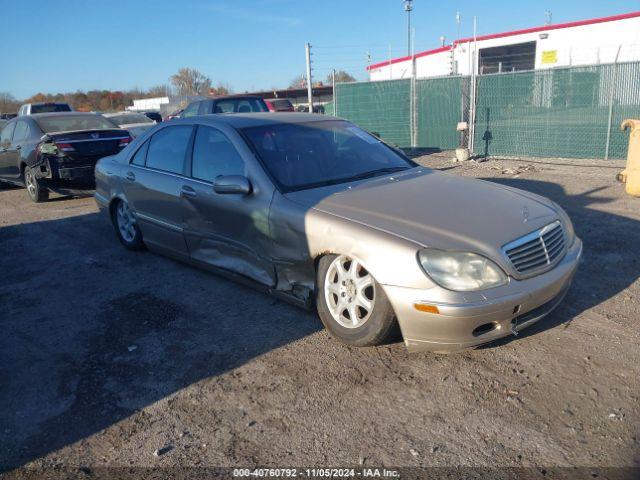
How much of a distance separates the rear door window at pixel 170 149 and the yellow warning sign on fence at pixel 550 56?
2458cm

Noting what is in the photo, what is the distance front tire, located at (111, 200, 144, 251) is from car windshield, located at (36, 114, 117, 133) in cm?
440

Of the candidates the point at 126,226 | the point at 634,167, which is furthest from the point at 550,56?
the point at 126,226

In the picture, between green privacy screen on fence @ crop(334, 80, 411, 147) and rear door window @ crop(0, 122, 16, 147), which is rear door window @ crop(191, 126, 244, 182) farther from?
green privacy screen on fence @ crop(334, 80, 411, 147)

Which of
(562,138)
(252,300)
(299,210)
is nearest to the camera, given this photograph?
(299,210)

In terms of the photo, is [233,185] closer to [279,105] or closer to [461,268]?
[461,268]

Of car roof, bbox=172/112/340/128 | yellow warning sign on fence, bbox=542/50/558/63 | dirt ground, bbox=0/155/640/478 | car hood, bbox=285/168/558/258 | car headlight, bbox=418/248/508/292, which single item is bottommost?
dirt ground, bbox=0/155/640/478

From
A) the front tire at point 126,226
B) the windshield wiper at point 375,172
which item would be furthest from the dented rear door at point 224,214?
the front tire at point 126,226

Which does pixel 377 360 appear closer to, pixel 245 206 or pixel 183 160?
pixel 245 206

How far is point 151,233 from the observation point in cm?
555

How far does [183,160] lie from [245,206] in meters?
1.14

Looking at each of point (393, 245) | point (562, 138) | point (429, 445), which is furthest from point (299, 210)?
point (562, 138)

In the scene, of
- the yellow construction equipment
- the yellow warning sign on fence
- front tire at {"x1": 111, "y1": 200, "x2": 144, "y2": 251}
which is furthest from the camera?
the yellow warning sign on fence

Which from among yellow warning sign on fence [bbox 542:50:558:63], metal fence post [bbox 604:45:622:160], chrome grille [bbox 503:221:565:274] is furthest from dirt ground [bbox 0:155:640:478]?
yellow warning sign on fence [bbox 542:50:558:63]

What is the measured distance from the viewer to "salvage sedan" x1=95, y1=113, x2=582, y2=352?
10.6 feet
